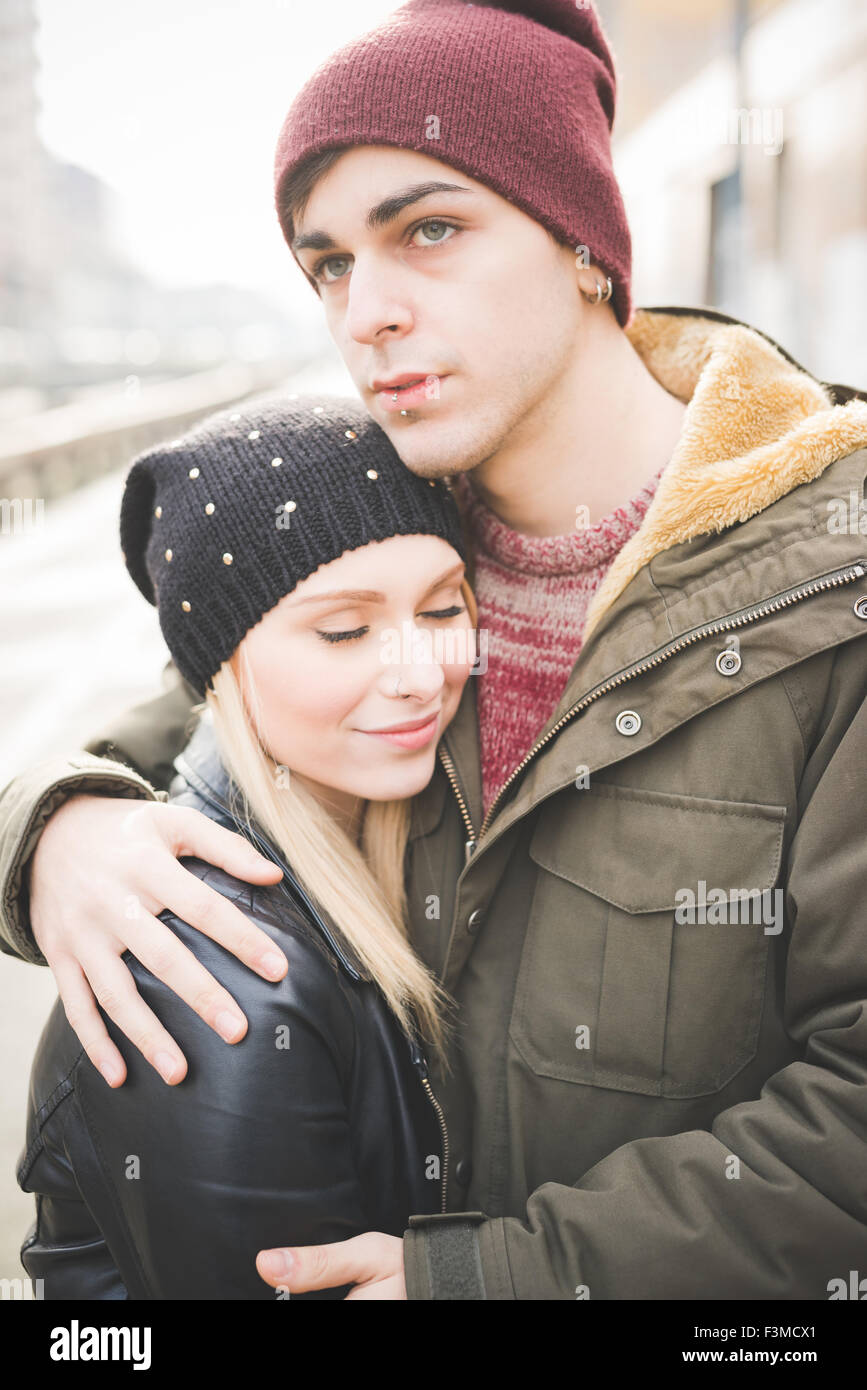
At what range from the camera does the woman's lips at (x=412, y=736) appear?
199 cm

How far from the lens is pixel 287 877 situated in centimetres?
191

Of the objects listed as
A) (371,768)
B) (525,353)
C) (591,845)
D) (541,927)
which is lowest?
(541,927)

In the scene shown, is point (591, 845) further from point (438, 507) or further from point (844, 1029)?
point (438, 507)

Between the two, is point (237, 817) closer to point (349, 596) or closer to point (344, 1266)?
point (349, 596)

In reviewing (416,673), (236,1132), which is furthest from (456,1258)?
(416,673)

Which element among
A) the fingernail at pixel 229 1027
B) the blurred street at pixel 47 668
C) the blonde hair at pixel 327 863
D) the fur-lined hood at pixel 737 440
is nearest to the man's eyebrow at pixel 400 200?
the blurred street at pixel 47 668

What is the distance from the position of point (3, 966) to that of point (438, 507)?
3113 mm

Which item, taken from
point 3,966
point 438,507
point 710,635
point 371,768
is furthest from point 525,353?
point 3,966

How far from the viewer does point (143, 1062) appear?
5.17 feet

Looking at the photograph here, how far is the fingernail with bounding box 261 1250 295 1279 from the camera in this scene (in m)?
1.51

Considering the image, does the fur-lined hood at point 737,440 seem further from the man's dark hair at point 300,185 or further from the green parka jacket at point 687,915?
the man's dark hair at point 300,185

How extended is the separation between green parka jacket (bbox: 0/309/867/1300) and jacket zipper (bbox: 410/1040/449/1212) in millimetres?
17

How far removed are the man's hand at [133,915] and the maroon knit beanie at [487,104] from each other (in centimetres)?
142

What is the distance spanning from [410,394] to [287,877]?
1.02 meters
